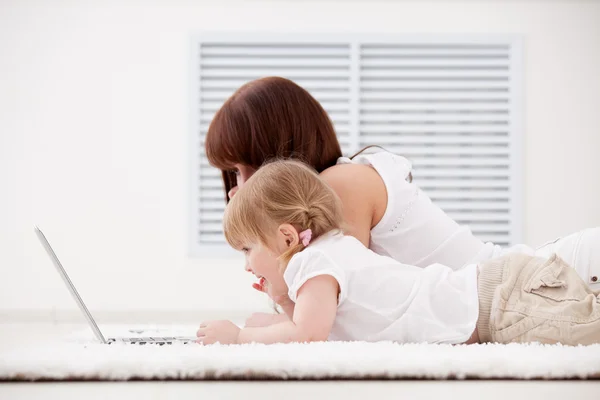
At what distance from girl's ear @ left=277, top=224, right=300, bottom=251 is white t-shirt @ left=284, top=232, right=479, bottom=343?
1.7 inches

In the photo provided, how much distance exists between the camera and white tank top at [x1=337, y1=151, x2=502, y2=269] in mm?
1696

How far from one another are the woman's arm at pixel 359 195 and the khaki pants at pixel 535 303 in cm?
31

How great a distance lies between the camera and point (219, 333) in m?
1.33

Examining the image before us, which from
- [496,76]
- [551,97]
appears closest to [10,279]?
[496,76]

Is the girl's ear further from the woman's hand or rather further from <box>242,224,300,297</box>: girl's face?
the woman's hand

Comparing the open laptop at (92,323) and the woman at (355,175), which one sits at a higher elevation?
the woman at (355,175)

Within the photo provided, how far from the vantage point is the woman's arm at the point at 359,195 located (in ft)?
5.22

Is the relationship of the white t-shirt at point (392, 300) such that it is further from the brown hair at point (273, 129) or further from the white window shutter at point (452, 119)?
the white window shutter at point (452, 119)

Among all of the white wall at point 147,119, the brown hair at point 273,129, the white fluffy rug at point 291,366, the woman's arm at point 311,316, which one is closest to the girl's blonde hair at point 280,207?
the woman's arm at point 311,316

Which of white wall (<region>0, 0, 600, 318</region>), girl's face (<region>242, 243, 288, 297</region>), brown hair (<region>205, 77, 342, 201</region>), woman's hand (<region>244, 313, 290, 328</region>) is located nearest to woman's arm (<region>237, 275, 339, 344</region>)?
girl's face (<region>242, 243, 288, 297</region>)

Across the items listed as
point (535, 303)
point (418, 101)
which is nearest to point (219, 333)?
point (535, 303)

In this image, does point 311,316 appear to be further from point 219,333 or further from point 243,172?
point 243,172

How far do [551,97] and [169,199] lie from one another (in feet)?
7.65

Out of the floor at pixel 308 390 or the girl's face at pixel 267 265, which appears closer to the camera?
the floor at pixel 308 390
